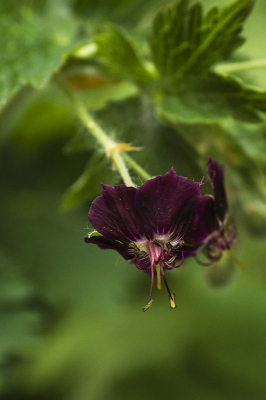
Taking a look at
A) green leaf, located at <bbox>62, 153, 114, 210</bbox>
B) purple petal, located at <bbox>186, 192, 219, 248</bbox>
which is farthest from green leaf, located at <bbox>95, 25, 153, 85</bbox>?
purple petal, located at <bbox>186, 192, 219, 248</bbox>

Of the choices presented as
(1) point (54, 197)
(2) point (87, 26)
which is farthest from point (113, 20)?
(1) point (54, 197)

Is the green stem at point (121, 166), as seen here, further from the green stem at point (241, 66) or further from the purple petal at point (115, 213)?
Answer: the green stem at point (241, 66)

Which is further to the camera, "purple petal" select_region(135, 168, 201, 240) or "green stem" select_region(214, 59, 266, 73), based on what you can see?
"green stem" select_region(214, 59, 266, 73)

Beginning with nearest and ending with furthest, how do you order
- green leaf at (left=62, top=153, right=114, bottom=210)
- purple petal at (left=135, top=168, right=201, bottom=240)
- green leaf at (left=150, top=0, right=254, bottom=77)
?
purple petal at (left=135, top=168, right=201, bottom=240) < green leaf at (left=150, top=0, right=254, bottom=77) < green leaf at (left=62, top=153, right=114, bottom=210)

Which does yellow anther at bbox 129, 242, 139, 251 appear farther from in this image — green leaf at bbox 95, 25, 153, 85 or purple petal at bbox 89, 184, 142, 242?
green leaf at bbox 95, 25, 153, 85

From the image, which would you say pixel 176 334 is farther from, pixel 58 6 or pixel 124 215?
pixel 58 6

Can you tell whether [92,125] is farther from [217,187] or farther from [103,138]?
[217,187]

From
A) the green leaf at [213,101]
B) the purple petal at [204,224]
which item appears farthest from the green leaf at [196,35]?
the purple petal at [204,224]
